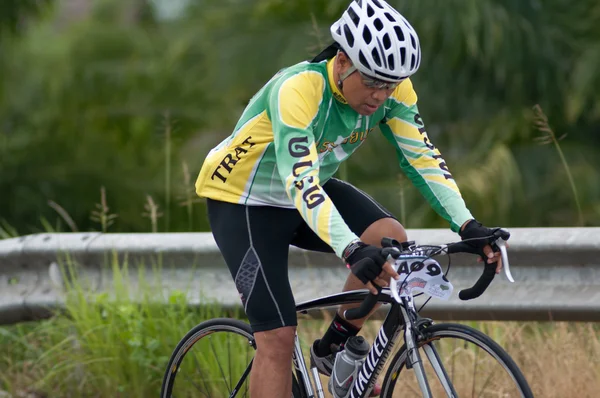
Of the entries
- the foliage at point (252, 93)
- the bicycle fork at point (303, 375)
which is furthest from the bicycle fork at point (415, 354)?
the foliage at point (252, 93)

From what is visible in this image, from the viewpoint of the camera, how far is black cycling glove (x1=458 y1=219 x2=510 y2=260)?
3781 mm

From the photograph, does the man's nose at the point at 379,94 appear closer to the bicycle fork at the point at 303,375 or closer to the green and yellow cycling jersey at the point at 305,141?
the green and yellow cycling jersey at the point at 305,141

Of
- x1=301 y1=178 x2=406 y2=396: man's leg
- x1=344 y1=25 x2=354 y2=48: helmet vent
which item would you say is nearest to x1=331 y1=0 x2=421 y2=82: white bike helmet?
x1=344 y1=25 x2=354 y2=48: helmet vent

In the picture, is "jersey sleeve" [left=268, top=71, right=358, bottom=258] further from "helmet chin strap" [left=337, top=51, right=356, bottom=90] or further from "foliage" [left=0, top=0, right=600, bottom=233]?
"foliage" [left=0, top=0, right=600, bottom=233]

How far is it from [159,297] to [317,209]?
220cm

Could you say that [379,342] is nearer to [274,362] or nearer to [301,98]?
[274,362]

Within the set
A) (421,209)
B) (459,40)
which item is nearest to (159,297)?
(421,209)

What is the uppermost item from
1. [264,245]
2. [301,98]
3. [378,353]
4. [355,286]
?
[301,98]

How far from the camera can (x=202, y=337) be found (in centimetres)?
469

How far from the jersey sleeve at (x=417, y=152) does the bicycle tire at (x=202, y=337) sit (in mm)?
946

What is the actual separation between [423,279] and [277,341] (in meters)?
0.65

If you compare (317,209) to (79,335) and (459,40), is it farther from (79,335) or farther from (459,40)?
(459,40)

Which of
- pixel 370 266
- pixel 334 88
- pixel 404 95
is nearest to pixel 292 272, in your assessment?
pixel 404 95

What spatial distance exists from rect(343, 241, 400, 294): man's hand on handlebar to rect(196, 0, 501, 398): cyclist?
0.14 metres
